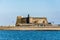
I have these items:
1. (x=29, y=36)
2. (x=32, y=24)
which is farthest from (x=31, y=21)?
(x=29, y=36)

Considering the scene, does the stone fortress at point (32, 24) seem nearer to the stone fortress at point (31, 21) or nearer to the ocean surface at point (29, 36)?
the stone fortress at point (31, 21)

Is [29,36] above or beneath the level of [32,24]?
above

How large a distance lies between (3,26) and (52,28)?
12090 mm

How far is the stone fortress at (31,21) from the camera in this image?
8578 centimetres

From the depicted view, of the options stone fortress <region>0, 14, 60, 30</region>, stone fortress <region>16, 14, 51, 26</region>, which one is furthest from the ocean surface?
stone fortress <region>16, 14, 51, 26</region>

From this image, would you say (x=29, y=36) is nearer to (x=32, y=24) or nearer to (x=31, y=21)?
(x=32, y=24)

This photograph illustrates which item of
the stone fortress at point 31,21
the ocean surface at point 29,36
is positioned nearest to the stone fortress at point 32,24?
the stone fortress at point 31,21

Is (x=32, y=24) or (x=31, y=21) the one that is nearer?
(x=32, y=24)

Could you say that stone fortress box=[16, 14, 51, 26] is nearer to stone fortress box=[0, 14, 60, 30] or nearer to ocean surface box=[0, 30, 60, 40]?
stone fortress box=[0, 14, 60, 30]

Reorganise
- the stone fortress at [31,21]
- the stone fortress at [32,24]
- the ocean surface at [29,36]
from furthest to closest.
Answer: the stone fortress at [31,21]
the stone fortress at [32,24]
the ocean surface at [29,36]

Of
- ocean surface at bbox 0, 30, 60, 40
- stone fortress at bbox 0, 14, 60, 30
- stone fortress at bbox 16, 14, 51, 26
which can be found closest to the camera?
ocean surface at bbox 0, 30, 60, 40

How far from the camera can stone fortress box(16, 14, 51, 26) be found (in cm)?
8578

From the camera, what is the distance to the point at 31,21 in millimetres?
86688

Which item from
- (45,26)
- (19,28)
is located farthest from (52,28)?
(19,28)
